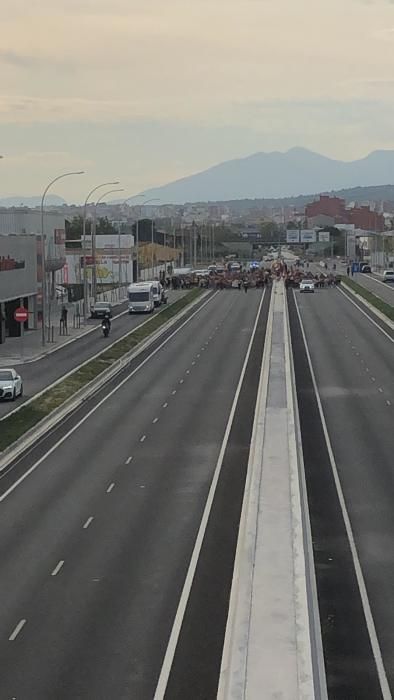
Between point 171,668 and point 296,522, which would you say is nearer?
point 171,668

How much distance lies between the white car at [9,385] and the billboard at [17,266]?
2174 cm

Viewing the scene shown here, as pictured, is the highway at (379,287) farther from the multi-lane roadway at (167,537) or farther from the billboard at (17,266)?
the multi-lane roadway at (167,537)

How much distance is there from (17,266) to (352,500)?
45.1 m

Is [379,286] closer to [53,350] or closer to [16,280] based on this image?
[16,280]

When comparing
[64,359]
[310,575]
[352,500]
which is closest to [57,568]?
[310,575]

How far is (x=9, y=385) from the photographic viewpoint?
4041 centimetres

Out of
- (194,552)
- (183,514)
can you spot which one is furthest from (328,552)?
→ (183,514)

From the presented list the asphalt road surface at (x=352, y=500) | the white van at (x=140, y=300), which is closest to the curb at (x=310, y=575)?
the asphalt road surface at (x=352, y=500)

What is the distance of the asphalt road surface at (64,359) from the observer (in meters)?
43.7

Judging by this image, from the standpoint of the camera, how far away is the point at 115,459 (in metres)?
29.5

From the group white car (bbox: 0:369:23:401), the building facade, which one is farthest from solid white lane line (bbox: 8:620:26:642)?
the building facade

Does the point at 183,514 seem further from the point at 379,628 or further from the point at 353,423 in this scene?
the point at 353,423

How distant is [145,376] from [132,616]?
2982 cm

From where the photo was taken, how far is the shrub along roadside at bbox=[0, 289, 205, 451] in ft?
111
